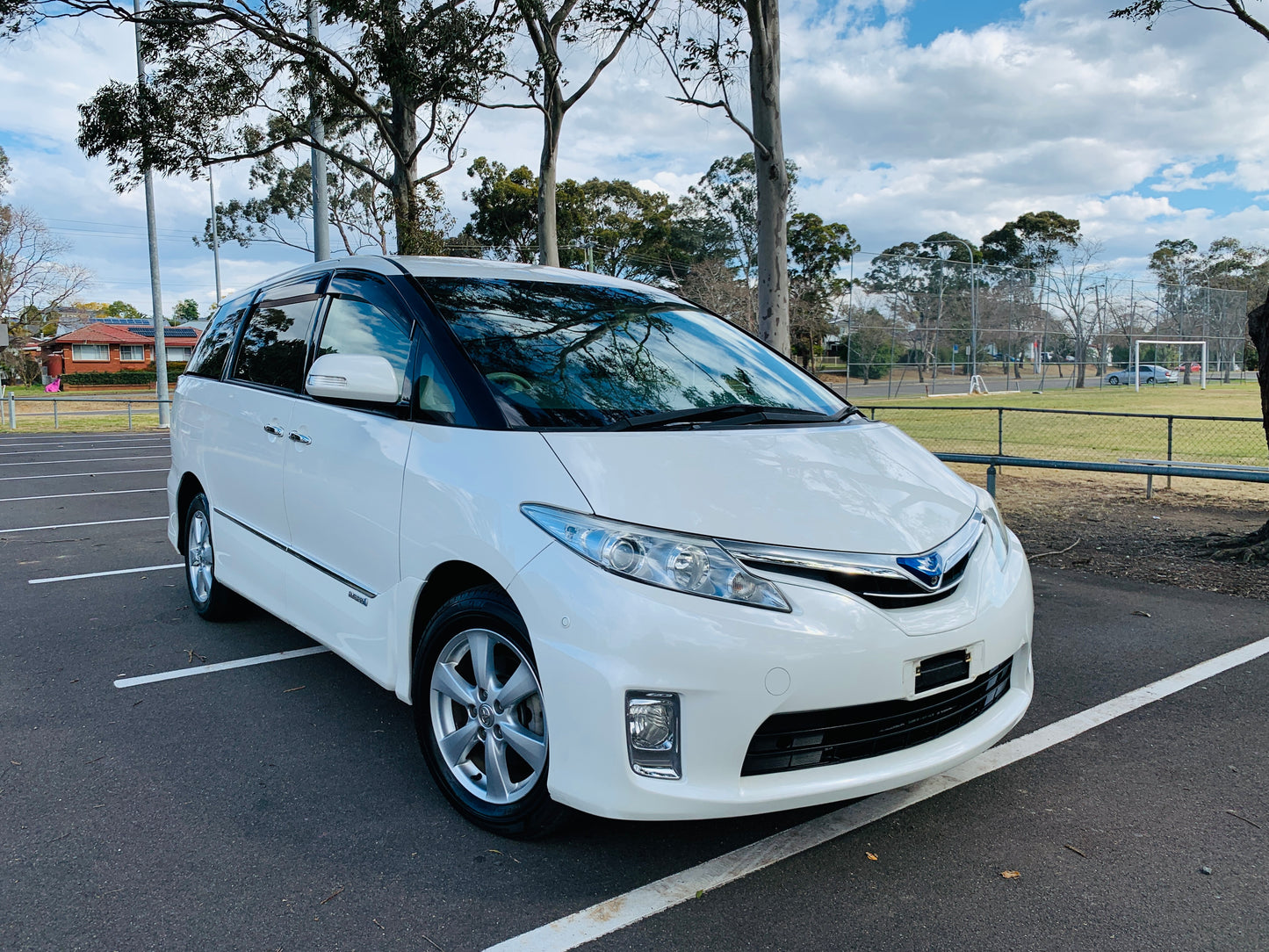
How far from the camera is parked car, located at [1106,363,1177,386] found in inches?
1868

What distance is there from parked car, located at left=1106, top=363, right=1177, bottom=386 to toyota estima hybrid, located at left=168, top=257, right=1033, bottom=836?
51.2 meters

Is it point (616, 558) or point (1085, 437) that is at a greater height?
point (616, 558)

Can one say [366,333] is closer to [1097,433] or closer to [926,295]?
[1097,433]

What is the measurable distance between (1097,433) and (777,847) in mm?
19073

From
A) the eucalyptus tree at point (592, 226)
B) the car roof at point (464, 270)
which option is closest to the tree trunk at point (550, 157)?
the car roof at point (464, 270)

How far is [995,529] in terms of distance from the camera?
3.21 metres

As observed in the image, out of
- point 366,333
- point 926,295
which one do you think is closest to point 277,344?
point 366,333

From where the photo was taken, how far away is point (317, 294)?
4.02 meters

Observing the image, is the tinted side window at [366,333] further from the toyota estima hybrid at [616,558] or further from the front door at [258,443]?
the front door at [258,443]

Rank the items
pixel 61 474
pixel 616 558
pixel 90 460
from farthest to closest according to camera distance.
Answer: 1. pixel 90 460
2. pixel 61 474
3. pixel 616 558

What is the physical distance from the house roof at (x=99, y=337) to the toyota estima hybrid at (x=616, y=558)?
76.6 m

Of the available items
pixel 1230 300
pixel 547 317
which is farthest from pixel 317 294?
pixel 1230 300

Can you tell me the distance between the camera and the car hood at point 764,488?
2.49 metres

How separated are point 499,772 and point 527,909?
0.45 metres
